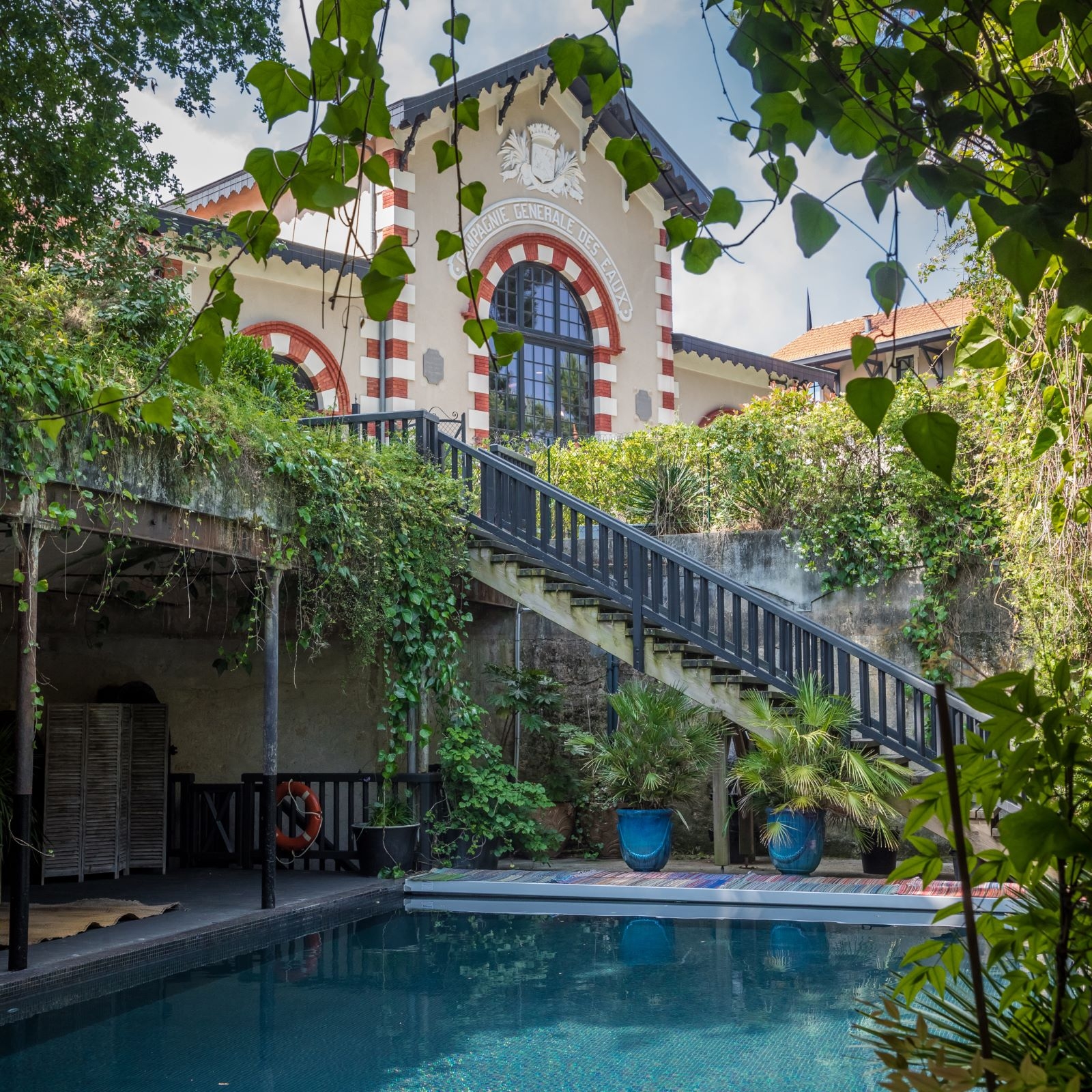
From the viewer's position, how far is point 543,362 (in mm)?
17172

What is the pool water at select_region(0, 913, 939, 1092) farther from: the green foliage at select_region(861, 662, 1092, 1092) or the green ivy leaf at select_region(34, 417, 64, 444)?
the green ivy leaf at select_region(34, 417, 64, 444)

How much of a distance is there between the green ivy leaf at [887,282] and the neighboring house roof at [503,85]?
43.6 ft

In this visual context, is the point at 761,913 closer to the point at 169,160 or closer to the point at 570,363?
the point at 169,160

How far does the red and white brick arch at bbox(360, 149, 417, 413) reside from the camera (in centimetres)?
1526

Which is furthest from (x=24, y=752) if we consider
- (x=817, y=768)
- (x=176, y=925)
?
(x=817, y=768)

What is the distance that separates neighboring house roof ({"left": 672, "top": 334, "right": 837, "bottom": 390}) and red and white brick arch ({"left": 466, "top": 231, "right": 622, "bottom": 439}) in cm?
145

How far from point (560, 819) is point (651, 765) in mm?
1832

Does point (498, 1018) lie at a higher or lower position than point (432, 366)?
lower

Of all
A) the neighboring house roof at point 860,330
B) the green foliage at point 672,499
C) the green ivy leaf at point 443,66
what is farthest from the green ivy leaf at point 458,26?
the neighboring house roof at point 860,330

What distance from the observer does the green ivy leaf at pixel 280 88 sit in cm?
151

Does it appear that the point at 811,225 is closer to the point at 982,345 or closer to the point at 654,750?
the point at 982,345

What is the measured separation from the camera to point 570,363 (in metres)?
17.5

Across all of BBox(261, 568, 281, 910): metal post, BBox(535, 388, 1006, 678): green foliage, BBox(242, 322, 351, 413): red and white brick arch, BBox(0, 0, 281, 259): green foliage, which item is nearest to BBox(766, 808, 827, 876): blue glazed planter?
BBox(535, 388, 1006, 678): green foliage

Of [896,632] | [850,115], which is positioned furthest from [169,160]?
[896,632]
